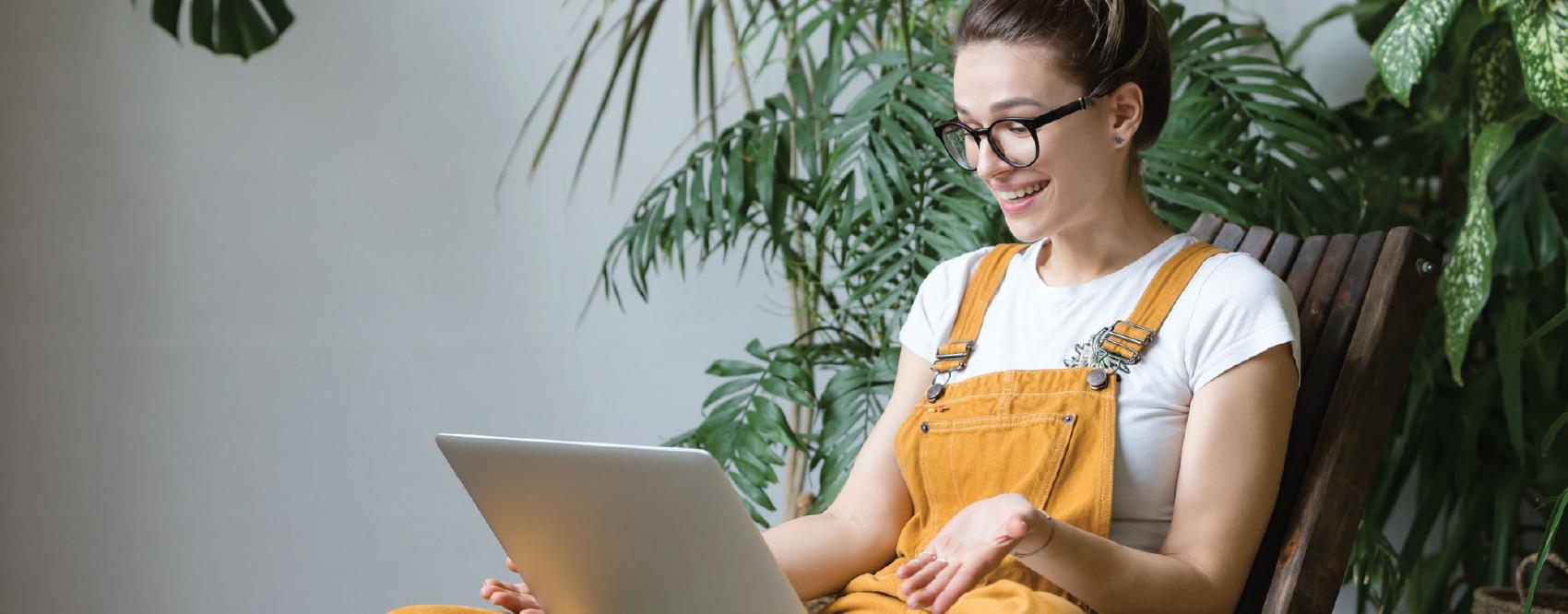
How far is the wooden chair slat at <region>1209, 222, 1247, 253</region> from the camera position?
5.01 feet

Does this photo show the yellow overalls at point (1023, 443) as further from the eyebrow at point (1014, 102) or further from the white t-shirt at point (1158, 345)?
the eyebrow at point (1014, 102)

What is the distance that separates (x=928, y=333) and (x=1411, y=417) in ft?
4.10

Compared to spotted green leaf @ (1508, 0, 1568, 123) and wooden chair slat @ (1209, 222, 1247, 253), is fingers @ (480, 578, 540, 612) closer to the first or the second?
wooden chair slat @ (1209, 222, 1247, 253)

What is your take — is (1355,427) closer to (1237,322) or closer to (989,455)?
(1237,322)

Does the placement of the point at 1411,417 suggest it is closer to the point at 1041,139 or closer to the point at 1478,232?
the point at 1478,232

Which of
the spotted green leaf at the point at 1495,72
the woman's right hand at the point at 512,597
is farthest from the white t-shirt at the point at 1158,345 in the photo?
the spotted green leaf at the point at 1495,72

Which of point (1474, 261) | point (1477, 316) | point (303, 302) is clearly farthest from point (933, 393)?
point (303, 302)

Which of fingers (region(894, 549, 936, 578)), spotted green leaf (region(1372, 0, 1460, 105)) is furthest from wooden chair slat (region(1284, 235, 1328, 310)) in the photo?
fingers (region(894, 549, 936, 578))

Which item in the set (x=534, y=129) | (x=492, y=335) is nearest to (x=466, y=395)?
(x=492, y=335)

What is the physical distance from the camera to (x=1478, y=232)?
173cm

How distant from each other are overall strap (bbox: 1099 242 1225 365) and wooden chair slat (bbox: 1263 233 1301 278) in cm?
19

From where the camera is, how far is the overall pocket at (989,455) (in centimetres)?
123

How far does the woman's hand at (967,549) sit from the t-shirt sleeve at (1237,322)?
280 mm

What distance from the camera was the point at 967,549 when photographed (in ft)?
3.25
